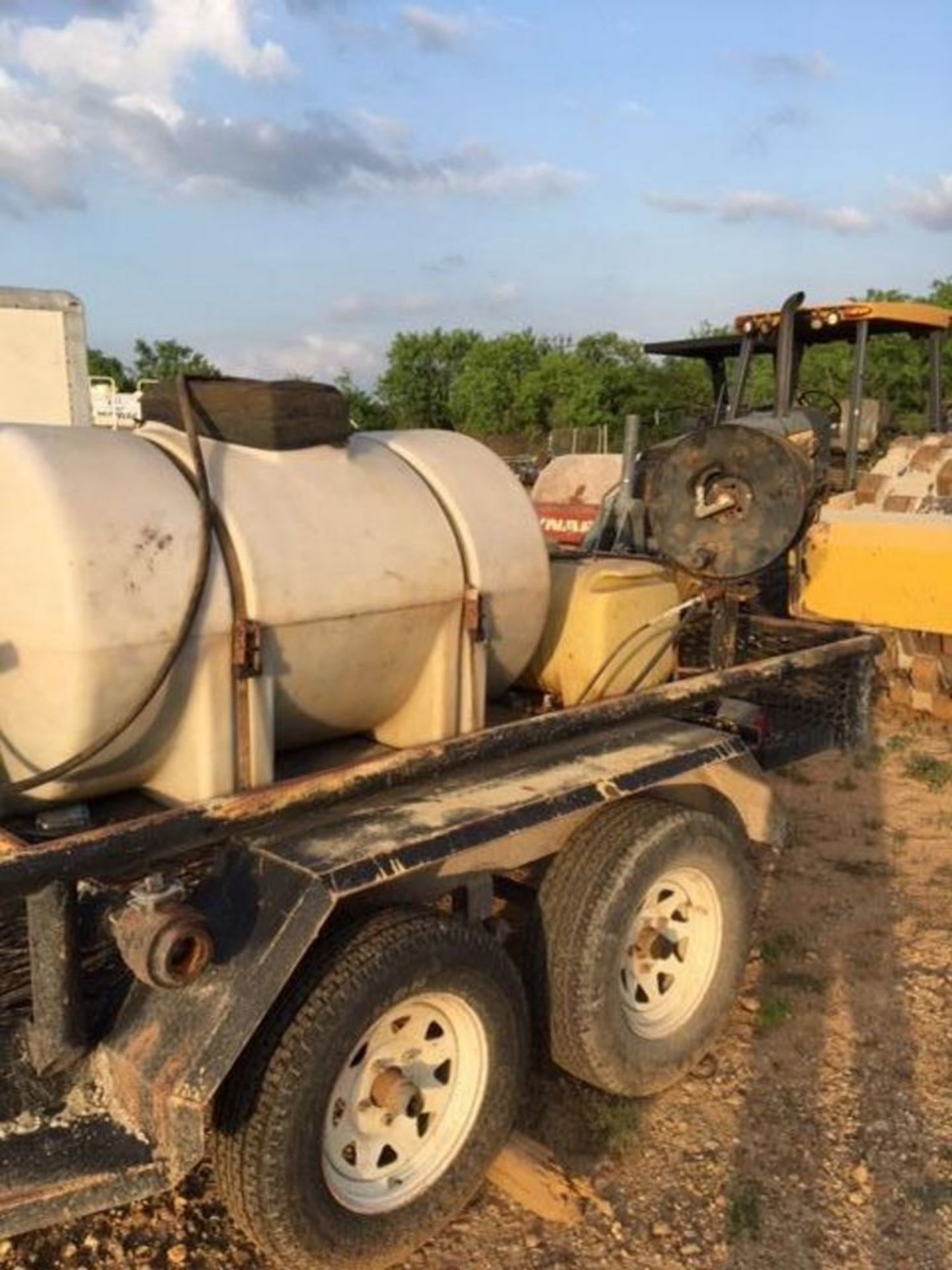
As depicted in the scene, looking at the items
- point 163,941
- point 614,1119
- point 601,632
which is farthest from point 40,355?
point 614,1119

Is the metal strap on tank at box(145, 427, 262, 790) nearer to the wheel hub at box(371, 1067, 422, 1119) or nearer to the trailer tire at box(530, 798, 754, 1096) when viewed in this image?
the wheel hub at box(371, 1067, 422, 1119)

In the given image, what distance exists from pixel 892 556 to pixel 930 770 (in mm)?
1776

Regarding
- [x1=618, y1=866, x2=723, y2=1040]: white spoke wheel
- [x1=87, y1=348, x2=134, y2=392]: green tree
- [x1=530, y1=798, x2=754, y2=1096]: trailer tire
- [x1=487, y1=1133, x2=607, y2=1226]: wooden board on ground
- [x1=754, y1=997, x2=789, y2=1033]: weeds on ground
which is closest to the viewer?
[x1=487, y1=1133, x2=607, y2=1226]: wooden board on ground

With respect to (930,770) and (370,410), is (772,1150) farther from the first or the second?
(370,410)

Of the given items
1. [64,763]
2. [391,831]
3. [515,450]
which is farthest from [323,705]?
[515,450]

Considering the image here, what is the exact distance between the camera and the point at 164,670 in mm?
2602

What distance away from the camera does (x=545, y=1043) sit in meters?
3.48

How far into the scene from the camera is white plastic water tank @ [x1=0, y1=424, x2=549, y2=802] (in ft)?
8.38

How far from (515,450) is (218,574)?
32066 mm

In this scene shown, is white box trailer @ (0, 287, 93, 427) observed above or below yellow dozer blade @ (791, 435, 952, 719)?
above

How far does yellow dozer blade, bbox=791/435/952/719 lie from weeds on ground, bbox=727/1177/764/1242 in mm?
2963

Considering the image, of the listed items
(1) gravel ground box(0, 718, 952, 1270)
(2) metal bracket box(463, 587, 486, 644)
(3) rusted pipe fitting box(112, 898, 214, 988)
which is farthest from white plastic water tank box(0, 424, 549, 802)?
(1) gravel ground box(0, 718, 952, 1270)

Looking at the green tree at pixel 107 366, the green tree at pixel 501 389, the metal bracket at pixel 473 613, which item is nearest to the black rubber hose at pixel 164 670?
the metal bracket at pixel 473 613

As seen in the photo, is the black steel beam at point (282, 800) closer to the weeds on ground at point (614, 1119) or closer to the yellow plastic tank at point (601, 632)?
the yellow plastic tank at point (601, 632)
